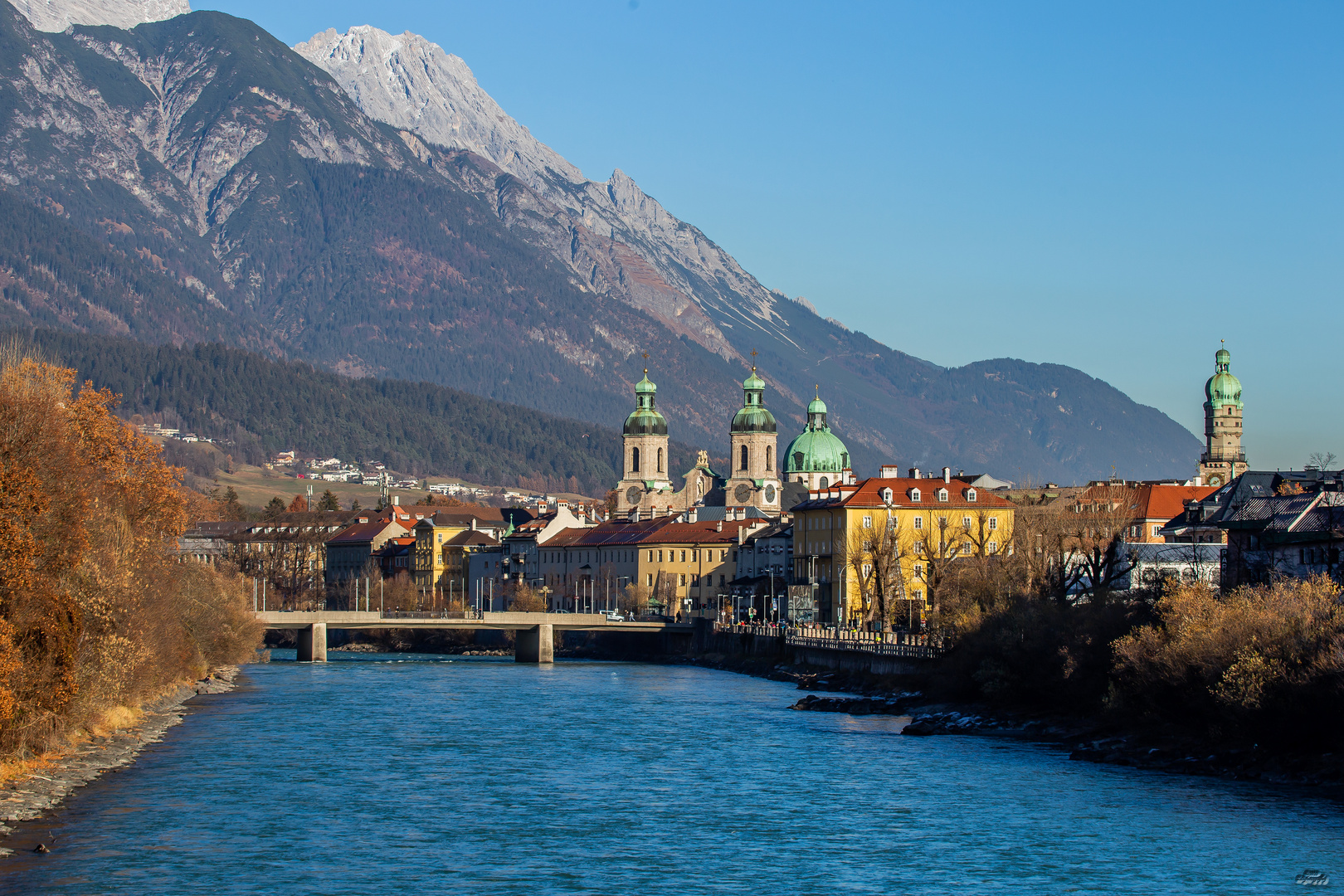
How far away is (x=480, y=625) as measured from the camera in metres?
132

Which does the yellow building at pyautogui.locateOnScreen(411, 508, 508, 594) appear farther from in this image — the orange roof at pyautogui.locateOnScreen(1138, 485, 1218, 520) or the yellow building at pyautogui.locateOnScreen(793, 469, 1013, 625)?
the orange roof at pyautogui.locateOnScreen(1138, 485, 1218, 520)

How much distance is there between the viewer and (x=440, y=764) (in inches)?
2564

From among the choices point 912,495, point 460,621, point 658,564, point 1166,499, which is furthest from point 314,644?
point 1166,499

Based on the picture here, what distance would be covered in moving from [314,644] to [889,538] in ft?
138

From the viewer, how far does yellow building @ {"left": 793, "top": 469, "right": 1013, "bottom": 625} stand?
371ft

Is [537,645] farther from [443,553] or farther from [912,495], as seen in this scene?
[443,553]

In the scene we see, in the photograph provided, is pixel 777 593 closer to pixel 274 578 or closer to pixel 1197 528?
pixel 1197 528

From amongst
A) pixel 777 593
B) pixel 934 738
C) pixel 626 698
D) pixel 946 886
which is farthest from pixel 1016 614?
pixel 777 593

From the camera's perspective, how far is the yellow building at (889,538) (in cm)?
11319

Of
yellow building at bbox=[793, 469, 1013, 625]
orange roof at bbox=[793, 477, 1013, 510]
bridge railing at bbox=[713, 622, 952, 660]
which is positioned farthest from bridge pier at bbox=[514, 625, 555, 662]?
orange roof at bbox=[793, 477, 1013, 510]

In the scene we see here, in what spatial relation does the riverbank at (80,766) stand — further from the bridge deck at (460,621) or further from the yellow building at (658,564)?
the yellow building at (658,564)

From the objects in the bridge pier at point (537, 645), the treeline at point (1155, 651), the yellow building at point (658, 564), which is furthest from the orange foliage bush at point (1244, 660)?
the yellow building at point (658, 564)

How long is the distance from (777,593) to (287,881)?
9945cm

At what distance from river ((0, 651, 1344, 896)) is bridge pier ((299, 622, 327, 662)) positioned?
51.4 m
